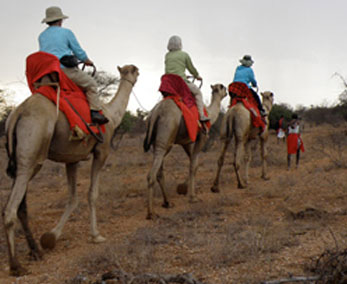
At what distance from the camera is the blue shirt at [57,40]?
5.57 m

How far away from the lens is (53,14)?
18.6 feet

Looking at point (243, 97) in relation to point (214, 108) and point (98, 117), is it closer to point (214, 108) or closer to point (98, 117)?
point (214, 108)

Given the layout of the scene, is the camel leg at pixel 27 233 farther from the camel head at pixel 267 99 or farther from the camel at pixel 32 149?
the camel head at pixel 267 99

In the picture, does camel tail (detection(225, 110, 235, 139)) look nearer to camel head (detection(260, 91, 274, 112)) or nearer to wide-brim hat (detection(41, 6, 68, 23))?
camel head (detection(260, 91, 274, 112))

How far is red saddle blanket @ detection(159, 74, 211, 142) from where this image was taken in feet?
25.1

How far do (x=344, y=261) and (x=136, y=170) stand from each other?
1150cm

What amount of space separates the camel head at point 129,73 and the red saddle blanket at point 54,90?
1.47 meters

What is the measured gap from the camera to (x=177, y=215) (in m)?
7.11

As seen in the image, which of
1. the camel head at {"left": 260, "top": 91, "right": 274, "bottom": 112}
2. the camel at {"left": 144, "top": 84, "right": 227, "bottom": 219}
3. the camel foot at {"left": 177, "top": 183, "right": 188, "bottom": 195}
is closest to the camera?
the camel at {"left": 144, "top": 84, "right": 227, "bottom": 219}

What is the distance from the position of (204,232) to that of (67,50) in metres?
3.21

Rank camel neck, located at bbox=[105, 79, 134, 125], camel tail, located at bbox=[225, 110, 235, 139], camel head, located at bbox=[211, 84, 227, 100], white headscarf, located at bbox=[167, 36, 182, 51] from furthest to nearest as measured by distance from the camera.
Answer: camel tail, located at bbox=[225, 110, 235, 139], camel head, located at bbox=[211, 84, 227, 100], white headscarf, located at bbox=[167, 36, 182, 51], camel neck, located at bbox=[105, 79, 134, 125]

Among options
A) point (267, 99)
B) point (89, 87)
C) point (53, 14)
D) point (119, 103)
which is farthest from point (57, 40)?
point (267, 99)

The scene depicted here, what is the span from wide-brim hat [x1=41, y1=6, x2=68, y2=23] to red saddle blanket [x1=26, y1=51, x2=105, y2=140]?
65cm

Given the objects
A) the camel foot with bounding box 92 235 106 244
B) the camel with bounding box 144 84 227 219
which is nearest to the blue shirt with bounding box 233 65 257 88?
the camel with bounding box 144 84 227 219
